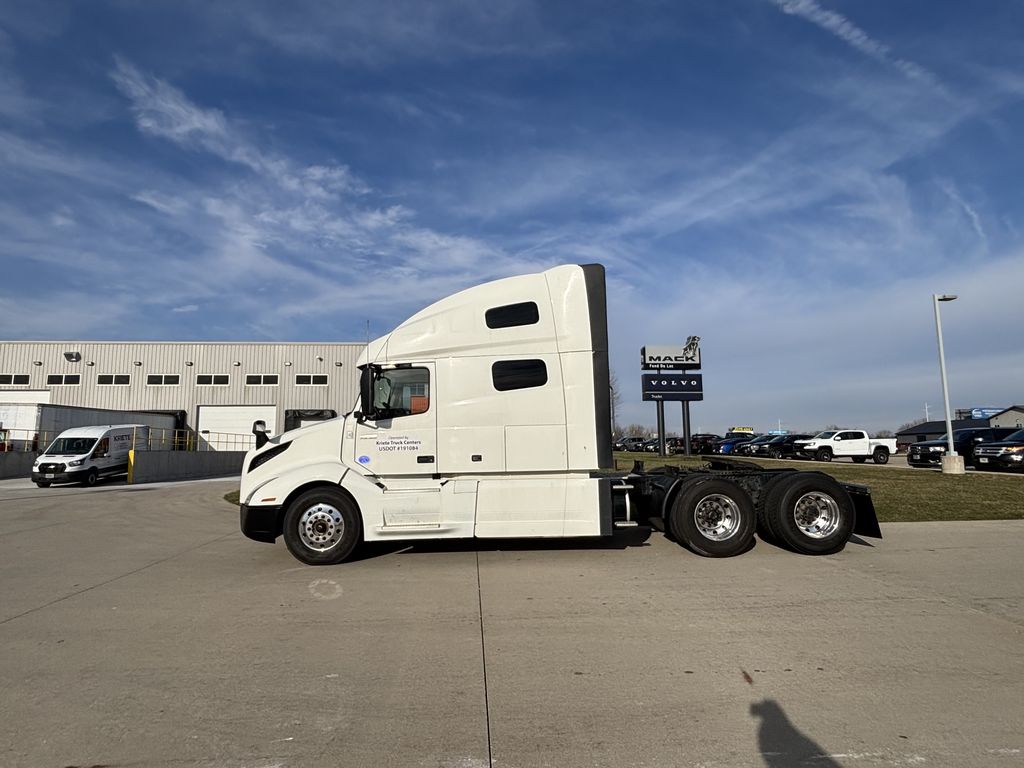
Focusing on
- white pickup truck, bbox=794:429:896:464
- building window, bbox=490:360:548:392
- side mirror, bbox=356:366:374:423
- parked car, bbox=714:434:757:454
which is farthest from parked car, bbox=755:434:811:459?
side mirror, bbox=356:366:374:423

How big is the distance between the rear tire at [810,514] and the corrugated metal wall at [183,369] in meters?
35.7

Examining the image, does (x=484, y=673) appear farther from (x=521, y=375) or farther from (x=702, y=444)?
(x=702, y=444)

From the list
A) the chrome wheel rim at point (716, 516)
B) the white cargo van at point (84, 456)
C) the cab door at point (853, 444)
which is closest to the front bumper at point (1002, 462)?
the cab door at point (853, 444)

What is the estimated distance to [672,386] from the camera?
38406 millimetres

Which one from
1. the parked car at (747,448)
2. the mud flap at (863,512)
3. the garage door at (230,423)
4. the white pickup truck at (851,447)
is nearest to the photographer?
the mud flap at (863,512)

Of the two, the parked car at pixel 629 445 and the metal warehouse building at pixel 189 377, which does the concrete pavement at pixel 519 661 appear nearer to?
the metal warehouse building at pixel 189 377

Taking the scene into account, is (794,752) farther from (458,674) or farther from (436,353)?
(436,353)

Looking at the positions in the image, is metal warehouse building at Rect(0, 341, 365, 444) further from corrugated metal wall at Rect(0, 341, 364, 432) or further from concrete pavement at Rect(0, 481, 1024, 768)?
concrete pavement at Rect(0, 481, 1024, 768)

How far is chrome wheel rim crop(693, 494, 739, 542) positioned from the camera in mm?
8094

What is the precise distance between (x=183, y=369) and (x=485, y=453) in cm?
3939

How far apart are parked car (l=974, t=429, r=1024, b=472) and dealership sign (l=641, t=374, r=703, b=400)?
52.4 feet

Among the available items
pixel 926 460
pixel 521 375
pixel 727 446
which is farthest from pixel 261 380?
pixel 926 460

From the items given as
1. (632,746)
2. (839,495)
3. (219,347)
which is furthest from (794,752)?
(219,347)

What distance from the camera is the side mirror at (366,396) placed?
25.8 ft
